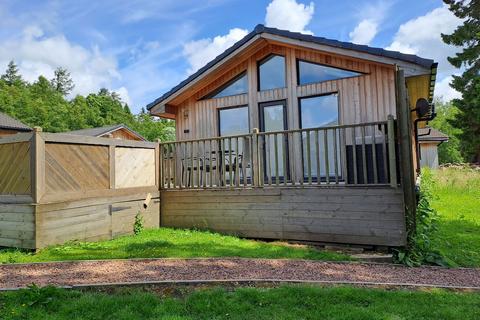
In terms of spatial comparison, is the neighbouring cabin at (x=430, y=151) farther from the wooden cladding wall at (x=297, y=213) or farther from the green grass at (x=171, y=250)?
the green grass at (x=171, y=250)

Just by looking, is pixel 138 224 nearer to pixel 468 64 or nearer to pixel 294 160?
pixel 294 160

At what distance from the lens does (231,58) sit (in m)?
8.86

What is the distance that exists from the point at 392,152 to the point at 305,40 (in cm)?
349

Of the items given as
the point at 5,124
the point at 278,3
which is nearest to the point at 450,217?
the point at 278,3

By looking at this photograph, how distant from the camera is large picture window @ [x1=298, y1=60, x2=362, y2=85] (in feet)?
25.8

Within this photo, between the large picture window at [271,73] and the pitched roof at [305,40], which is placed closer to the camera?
the pitched roof at [305,40]

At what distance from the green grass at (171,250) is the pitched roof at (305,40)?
4.01m

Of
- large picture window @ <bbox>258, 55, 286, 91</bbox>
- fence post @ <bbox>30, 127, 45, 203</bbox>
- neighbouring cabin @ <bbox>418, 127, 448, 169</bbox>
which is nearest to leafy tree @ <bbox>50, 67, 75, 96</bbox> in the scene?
neighbouring cabin @ <bbox>418, 127, 448, 169</bbox>

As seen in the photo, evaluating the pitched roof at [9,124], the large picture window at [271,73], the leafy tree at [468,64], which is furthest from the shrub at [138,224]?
the leafy tree at [468,64]

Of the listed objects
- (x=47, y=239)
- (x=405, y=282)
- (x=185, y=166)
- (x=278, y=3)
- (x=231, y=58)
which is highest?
(x=278, y=3)

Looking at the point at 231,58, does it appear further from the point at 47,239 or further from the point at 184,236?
the point at 47,239

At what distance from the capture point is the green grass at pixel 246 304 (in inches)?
115

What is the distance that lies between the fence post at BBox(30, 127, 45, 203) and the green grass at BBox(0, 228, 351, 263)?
904mm

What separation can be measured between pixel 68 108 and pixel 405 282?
1754 inches
